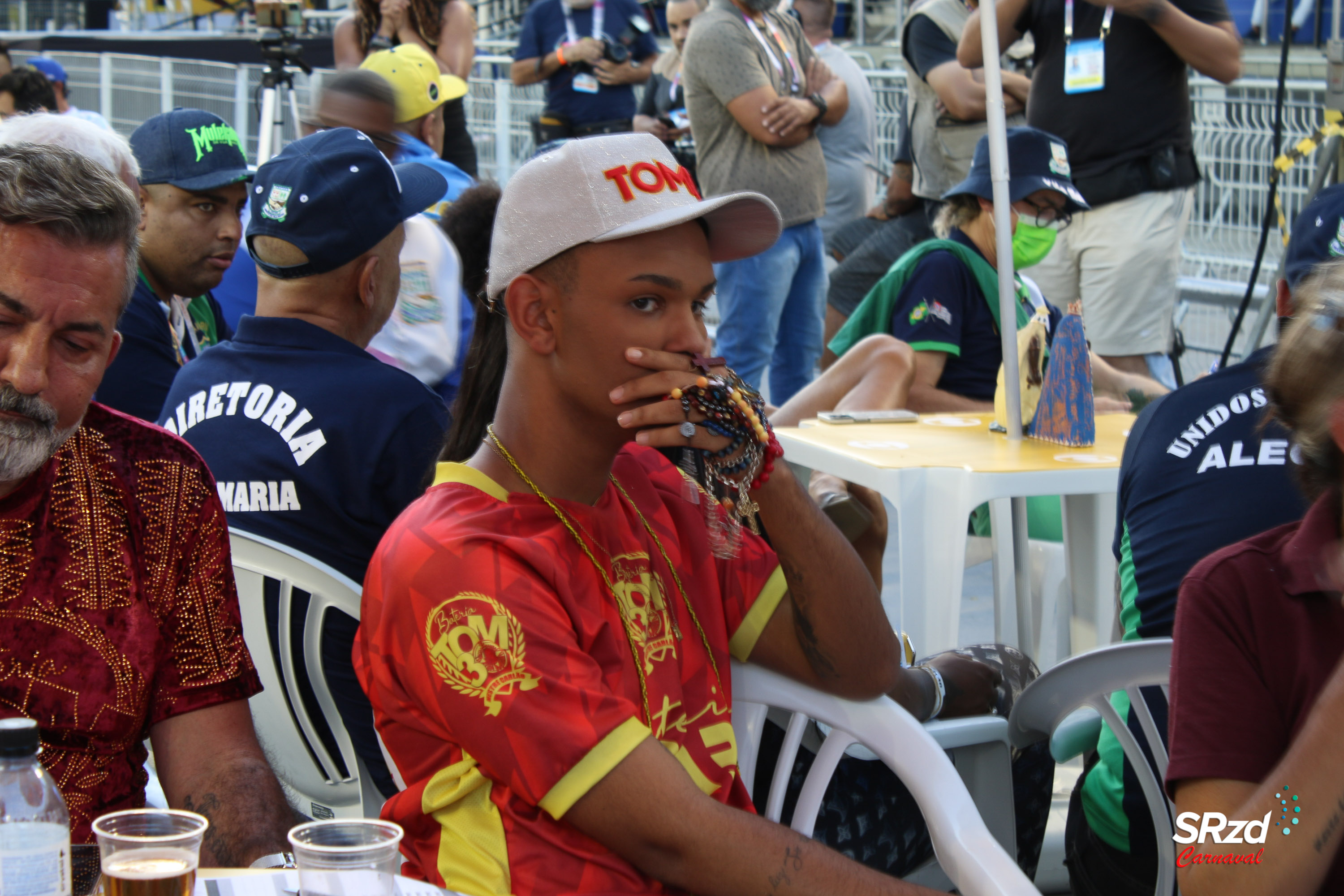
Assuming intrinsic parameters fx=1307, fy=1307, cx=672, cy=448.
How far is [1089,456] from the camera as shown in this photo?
325 centimetres

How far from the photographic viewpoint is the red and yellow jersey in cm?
155

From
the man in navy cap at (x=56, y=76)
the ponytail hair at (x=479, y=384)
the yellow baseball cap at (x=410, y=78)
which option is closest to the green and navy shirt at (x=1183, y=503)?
the ponytail hair at (x=479, y=384)

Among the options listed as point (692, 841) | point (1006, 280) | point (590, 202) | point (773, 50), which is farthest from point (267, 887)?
point (773, 50)

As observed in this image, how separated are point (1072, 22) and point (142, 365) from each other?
3794 millimetres

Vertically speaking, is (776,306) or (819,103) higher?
(819,103)

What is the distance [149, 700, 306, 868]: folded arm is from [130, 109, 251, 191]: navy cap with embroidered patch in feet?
7.69

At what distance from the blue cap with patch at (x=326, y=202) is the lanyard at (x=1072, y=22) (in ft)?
10.8

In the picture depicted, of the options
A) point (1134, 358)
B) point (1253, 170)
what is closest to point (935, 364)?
point (1134, 358)

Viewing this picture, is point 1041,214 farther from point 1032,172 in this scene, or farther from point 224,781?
point 224,781

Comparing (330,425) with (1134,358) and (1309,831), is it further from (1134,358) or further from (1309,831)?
(1134,358)

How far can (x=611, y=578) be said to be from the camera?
178 centimetres

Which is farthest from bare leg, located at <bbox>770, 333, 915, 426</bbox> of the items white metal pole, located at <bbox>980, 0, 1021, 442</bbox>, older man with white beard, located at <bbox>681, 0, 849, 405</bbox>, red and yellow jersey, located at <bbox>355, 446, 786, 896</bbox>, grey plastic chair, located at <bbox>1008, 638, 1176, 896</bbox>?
red and yellow jersey, located at <bbox>355, 446, 786, 896</bbox>

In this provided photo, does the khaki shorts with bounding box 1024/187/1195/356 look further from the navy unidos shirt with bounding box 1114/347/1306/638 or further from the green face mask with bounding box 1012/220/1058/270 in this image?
the navy unidos shirt with bounding box 1114/347/1306/638

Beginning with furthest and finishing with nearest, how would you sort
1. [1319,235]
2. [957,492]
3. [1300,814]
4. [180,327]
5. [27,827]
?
[180,327], [957,492], [1319,235], [1300,814], [27,827]
